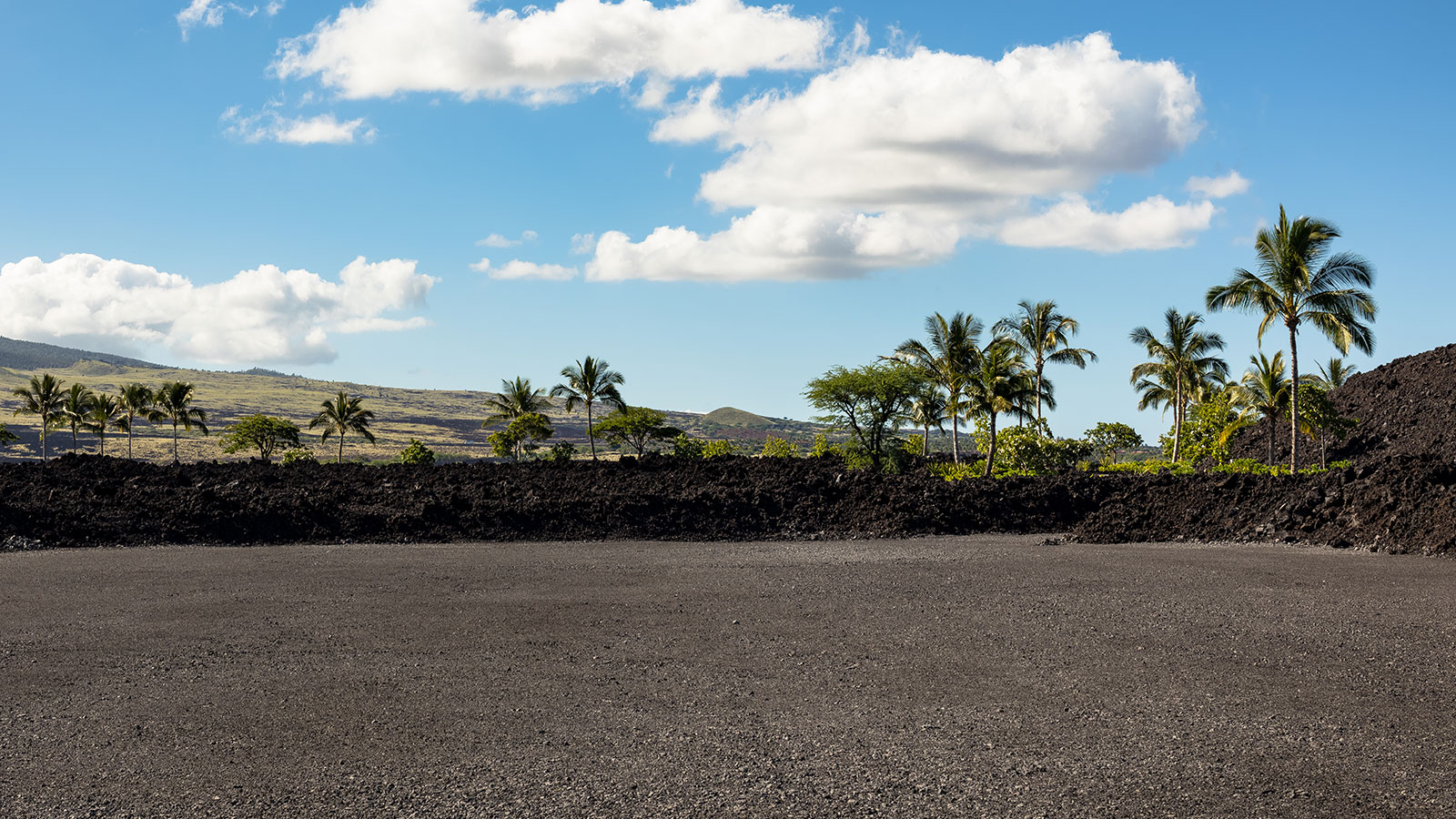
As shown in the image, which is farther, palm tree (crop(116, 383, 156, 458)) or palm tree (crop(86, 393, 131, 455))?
palm tree (crop(116, 383, 156, 458))

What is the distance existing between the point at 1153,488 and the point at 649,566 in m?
13.6

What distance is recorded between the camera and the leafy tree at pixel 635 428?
62188 mm

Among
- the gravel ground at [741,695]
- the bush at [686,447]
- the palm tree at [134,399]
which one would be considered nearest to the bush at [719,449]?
the bush at [686,447]

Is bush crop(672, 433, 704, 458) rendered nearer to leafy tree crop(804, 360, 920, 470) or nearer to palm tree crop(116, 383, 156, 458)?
leafy tree crop(804, 360, 920, 470)

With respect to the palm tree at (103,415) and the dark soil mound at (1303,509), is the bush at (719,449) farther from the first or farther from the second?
the palm tree at (103,415)

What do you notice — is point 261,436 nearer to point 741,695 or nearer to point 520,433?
point 520,433

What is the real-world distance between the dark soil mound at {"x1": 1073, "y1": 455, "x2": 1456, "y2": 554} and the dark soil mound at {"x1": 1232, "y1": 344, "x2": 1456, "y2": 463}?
1824 centimetres

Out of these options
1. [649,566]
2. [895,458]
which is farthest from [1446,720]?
[895,458]

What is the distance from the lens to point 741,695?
886cm

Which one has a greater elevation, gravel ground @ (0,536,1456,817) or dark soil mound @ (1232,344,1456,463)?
dark soil mound @ (1232,344,1456,463)

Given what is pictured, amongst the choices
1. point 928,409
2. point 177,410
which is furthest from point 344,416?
point 928,409

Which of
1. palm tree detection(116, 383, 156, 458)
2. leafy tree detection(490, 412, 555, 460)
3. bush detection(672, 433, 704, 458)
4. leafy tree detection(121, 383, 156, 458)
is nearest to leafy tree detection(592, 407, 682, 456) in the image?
bush detection(672, 433, 704, 458)

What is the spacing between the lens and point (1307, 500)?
20625 millimetres

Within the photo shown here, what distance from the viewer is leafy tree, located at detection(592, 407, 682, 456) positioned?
62188 mm
